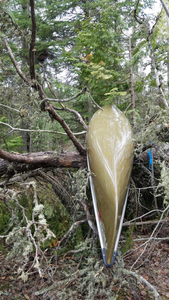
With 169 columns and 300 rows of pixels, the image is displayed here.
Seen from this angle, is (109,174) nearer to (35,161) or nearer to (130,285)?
(35,161)

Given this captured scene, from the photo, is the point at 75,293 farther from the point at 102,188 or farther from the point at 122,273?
the point at 102,188

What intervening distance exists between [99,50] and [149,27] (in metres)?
2.85

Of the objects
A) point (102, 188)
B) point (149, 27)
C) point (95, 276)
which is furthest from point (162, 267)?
point (149, 27)

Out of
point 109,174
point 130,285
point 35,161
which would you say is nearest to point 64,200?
point 35,161

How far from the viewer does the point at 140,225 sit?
411cm

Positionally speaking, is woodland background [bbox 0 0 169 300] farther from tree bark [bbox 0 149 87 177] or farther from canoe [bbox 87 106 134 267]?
canoe [bbox 87 106 134 267]

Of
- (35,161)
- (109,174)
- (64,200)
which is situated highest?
(35,161)

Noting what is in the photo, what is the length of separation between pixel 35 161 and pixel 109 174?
114 cm

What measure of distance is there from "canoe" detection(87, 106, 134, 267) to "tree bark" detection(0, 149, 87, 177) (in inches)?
13.7

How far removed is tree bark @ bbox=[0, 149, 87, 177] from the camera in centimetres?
285

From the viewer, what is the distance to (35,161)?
10.1ft

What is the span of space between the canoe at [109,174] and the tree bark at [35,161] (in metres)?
0.35

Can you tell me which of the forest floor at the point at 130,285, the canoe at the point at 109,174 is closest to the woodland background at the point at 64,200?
the forest floor at the point at 130,285

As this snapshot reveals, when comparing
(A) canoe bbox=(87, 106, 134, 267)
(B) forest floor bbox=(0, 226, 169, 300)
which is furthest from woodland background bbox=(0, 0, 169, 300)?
(A) canoe bbox=(87, 106, 134, 267)
